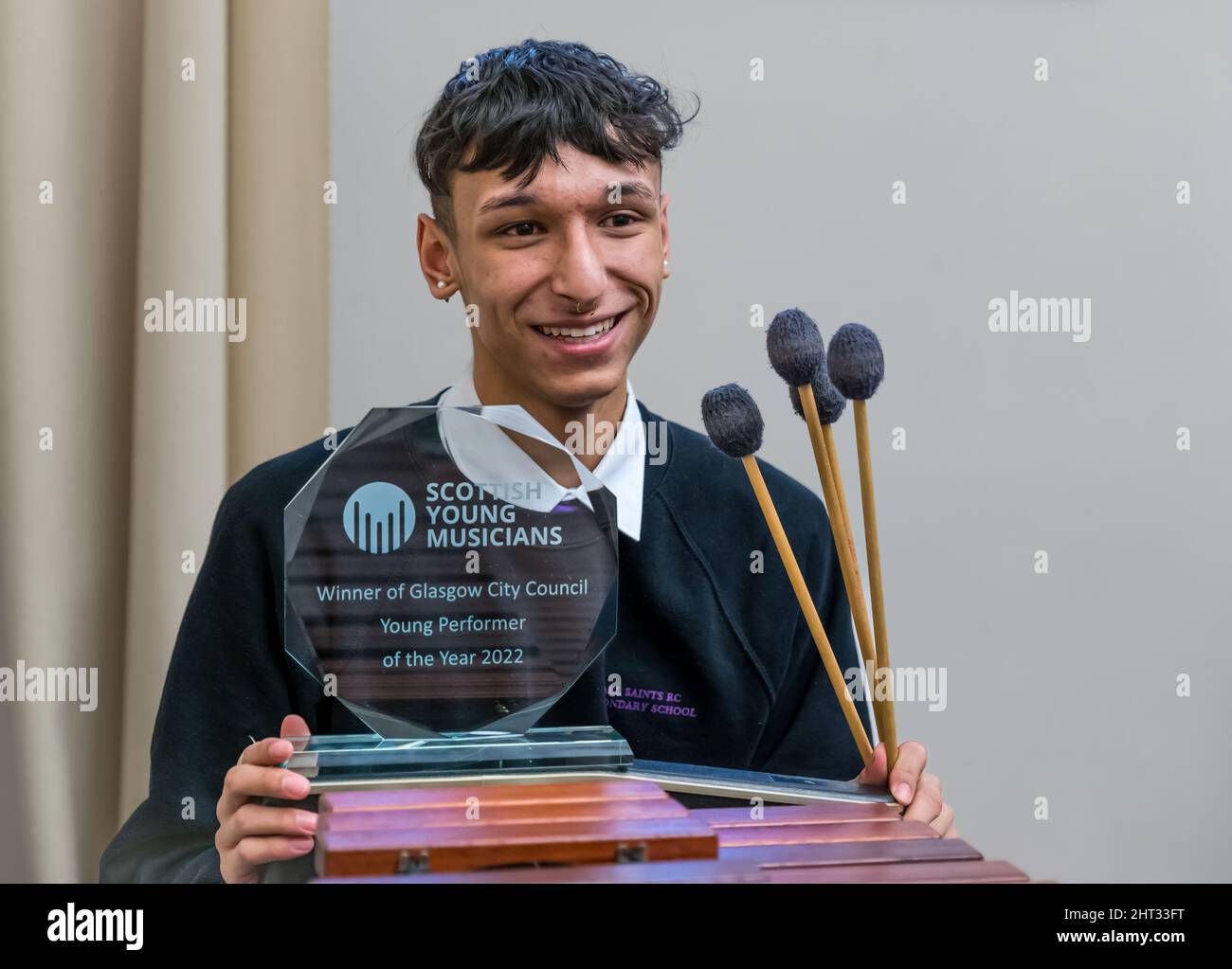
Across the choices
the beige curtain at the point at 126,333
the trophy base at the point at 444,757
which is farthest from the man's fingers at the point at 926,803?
the beige curtain at the point at 126,333

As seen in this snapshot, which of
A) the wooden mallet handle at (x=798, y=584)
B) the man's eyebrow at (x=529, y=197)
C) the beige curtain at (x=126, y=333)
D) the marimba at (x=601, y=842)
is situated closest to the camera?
the marimba at (x=601, y=842)

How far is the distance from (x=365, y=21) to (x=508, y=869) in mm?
965

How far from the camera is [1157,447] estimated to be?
1372 mm

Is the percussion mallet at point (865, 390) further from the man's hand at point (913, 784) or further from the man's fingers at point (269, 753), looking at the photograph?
the man's fingers at point (269, 753)

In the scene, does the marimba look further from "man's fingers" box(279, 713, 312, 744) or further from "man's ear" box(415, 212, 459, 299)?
"man's ear" box(415, 212, 459, 299)

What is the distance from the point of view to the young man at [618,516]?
3.27ft

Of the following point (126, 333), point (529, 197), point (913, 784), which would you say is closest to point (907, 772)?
point (913, 784)

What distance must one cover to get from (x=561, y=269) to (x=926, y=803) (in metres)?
0.48

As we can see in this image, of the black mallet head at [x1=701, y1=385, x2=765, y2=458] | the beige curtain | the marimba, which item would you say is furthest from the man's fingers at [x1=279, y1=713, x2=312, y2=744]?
the beige curtain

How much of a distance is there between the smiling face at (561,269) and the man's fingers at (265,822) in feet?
1.38

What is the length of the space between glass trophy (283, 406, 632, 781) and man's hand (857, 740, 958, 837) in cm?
18

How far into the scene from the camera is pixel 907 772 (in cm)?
85

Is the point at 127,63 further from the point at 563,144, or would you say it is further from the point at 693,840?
the point at 693,840

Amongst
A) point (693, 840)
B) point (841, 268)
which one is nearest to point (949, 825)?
point (693, 840)
